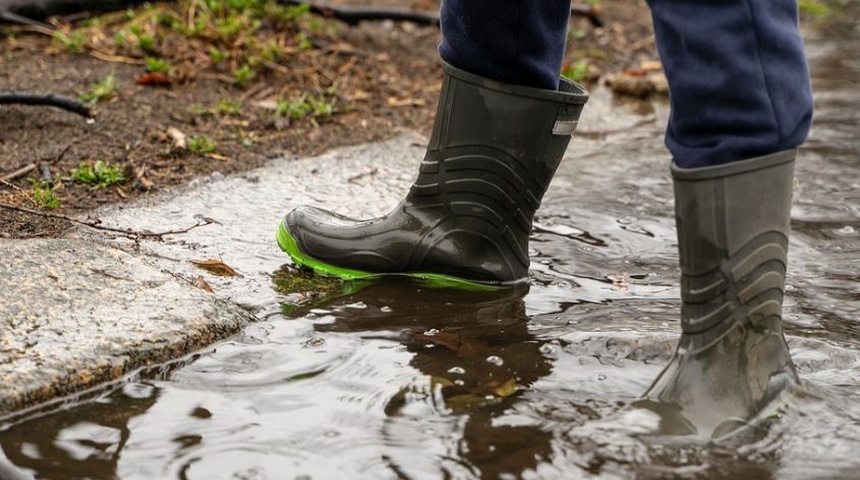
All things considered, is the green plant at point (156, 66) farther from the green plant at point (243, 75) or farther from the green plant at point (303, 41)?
the green plant at point (303, 41)

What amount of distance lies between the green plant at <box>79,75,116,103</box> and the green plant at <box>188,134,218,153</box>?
0.58m

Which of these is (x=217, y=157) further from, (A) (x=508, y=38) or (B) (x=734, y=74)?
(B) (x=734, y=74)

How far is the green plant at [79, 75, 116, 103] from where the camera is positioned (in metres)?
4.12

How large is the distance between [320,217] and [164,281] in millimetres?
522

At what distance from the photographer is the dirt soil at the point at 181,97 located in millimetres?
3400

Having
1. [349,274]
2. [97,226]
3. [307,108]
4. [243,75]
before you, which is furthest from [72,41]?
[349,274]

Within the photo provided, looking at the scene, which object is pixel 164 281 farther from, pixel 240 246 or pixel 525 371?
pixel 525 371

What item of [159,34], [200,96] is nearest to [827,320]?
[200,96]

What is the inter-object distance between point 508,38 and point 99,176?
1533 mm

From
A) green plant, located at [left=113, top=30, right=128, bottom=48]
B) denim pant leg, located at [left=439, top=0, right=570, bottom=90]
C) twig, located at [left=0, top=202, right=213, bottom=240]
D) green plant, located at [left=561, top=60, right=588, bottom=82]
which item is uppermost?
denim pant leg, located at [left=439, top=0, right=570, bottom=90]

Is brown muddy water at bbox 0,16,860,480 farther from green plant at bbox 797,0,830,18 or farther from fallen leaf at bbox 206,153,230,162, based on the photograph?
green plant at bbox 797,0,830,18

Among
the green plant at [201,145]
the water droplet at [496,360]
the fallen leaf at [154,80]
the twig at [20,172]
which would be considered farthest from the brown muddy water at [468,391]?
the fallen leaf at [154,80]

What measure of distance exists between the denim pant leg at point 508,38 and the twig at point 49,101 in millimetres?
1741

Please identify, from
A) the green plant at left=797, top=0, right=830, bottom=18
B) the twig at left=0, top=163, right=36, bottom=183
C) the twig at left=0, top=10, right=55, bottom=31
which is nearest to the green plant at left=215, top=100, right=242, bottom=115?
the twig at left=0, top=163, right=36, bottom=183
